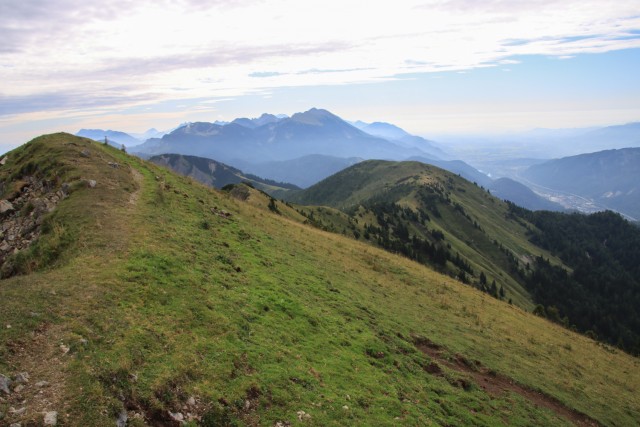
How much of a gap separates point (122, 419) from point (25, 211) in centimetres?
2161

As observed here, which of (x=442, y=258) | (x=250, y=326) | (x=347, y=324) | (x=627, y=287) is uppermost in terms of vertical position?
(x=250, y=326)

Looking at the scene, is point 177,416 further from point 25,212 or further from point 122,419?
point 25,212

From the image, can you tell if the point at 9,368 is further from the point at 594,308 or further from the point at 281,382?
the point at 594,308

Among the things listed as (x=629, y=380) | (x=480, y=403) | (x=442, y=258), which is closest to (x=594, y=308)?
(x=442, y=258)

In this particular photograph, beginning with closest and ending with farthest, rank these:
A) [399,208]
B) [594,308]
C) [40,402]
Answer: [40,402], [594,308], [399,208]

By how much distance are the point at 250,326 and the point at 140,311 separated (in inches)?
187

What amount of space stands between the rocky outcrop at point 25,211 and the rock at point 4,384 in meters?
13.6

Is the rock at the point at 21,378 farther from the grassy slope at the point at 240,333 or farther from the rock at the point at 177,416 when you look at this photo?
the rock at the point at 177,416

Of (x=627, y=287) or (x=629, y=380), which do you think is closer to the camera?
(x=629, y=380)

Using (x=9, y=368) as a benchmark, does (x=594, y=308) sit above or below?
below

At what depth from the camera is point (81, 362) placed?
38.9 feet

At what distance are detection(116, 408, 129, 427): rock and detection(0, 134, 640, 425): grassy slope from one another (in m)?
0.20

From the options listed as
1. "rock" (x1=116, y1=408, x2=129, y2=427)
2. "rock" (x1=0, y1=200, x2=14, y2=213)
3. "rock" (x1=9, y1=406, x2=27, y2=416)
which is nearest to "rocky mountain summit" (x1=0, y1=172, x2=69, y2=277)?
"rock" (x1=0, y1=200, x2=14, y2=213)

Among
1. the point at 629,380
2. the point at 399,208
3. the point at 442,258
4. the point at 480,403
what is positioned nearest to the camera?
the point at 480,403
